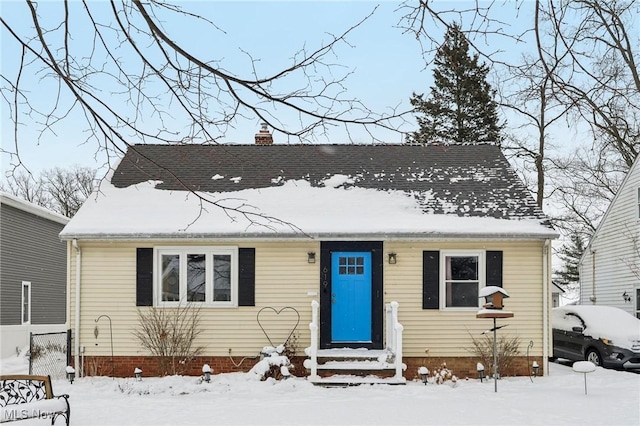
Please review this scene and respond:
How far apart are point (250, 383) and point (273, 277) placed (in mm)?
2438

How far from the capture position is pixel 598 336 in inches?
677

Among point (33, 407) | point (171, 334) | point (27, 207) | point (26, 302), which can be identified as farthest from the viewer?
point (26, 302)

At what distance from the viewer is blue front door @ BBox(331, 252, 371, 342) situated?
15.2 m

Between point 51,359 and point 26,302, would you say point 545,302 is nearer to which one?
point 51,359

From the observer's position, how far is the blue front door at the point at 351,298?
598 inches

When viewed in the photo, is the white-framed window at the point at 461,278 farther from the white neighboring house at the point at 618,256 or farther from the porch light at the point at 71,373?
the white neighboring house at the point at 618,256

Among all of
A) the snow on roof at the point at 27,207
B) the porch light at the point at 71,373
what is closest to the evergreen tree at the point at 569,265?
the snow on roof at the point at 27,207

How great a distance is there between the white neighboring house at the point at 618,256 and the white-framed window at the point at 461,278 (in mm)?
8665

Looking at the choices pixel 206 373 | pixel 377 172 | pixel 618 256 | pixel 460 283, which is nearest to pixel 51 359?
pixel 206 373

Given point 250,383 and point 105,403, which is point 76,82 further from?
point 250,383

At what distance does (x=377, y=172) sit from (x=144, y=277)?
5.78 meters

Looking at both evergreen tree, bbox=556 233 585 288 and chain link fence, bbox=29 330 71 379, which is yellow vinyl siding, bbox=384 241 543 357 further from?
evergreen tree, bbox=556 233 585 288

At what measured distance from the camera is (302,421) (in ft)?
33.3

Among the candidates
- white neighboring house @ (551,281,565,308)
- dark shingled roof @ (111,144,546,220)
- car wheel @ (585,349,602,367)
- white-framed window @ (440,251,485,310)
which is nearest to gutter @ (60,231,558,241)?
white-framed window @ (440,251,485,310)
